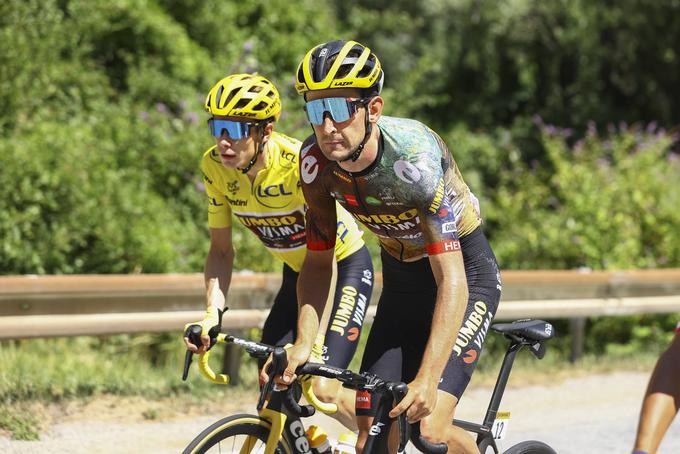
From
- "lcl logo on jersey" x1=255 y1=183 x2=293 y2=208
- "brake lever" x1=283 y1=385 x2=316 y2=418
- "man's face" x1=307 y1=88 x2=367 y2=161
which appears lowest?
"brake lever" x1=283 y1=385 x2=316 y2=418

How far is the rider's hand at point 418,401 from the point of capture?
367 cm

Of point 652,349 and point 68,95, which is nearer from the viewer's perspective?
point 652,349

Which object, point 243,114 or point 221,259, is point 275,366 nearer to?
point 221,259

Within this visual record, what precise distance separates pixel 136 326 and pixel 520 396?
11.0ft

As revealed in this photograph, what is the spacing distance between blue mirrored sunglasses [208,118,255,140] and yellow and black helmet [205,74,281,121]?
0.04 meters

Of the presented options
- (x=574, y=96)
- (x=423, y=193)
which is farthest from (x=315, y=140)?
(x=574, y=96)

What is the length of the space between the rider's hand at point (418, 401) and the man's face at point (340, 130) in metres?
0.97

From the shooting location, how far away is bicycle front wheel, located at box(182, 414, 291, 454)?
3906mm

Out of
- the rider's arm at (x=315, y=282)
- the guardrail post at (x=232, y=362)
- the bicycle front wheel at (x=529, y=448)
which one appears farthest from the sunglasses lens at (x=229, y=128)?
the guardrail post at (x=232, y=362)

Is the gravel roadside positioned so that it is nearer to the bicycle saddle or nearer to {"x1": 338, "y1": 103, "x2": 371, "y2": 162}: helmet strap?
the bicycle saddle

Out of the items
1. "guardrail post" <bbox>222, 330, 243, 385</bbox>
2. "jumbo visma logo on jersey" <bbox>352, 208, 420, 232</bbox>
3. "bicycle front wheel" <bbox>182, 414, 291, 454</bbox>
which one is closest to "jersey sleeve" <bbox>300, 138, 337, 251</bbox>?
"jumbo visma logo on jersey" <bbox>352, 208, 420, 232</bbox>

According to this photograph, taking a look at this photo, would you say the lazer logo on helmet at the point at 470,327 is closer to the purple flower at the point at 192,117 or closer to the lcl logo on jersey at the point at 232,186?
the lcl logo on jersey at the point at 232,186

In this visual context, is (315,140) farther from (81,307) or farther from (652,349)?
(652,349)

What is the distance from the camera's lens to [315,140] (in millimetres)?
4391
